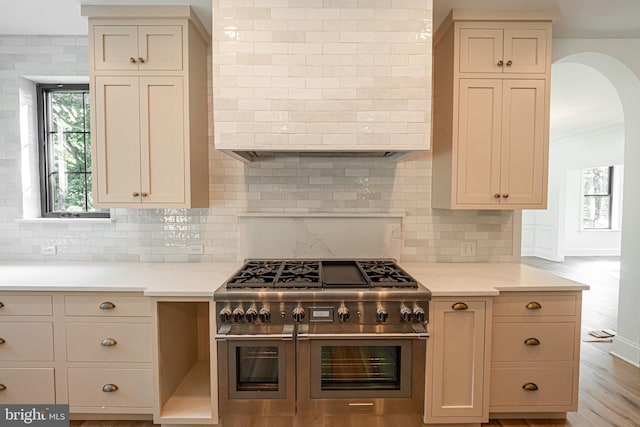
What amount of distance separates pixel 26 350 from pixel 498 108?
332cm

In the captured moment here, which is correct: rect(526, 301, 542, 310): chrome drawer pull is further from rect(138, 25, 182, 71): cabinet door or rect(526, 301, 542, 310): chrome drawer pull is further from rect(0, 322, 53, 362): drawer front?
rect(0, 322, 53, 362): drawer front

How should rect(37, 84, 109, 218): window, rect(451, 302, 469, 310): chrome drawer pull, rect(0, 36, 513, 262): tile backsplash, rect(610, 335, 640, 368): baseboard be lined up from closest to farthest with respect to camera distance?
rect(451, 302, 469, 310): chrome drawer pull
rect(0, 36, 513, 262): tile backsplash
rect(37, 84, 109, 218): window
rect(610, 335, 640, 368): baseboard

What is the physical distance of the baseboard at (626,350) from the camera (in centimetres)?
293

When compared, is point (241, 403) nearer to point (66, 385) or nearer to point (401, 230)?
point (66, 385)

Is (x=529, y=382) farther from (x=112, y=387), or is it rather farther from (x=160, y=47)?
(x=160, y=47)

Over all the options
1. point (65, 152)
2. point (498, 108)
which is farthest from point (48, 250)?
point (498, 108)

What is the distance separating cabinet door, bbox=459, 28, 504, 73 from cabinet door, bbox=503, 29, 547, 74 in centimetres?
5

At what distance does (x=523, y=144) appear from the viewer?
2.33m

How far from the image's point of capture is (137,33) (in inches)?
88.9

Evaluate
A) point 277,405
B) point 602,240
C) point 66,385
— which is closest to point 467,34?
point 277,405

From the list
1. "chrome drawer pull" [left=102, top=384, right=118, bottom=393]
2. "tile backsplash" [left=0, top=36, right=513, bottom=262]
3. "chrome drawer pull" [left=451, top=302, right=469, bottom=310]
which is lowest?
"chrome drawer pull" [left=102, top=384, right=118, bottom=393]

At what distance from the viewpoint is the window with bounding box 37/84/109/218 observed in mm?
2811

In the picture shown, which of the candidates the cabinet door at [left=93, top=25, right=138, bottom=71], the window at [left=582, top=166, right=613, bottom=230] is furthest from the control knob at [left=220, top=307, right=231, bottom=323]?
the window at [left=582, top=166, right=613, bottom=230]

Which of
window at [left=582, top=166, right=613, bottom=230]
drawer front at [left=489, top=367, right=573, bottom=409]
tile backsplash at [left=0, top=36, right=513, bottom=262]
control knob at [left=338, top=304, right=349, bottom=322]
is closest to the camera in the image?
control knob at [left=338, top=304, right=349, bottom=322]
